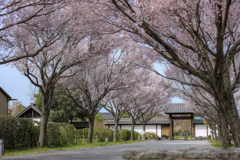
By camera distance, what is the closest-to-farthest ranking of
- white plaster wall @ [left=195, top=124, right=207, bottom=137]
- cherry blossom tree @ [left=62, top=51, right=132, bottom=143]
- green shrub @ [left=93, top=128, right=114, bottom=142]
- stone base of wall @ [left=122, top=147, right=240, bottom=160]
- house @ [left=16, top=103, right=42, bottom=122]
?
stone base of wall @ [left=122, top=147, right=240, bottom=160] < cherry blossom tree @ [left=62, top=51, right=132, bottom=143] < green shrub @ [left=93, top=128, right=114, bottom=142] < house @ [left=16, top=103, right=42, bottom=122] < white plaster wall @ [left=195, top=124, right=207, bottom=137]

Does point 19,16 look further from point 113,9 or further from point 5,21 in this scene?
point 113,9

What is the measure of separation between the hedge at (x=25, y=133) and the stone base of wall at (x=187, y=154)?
10.9 meters

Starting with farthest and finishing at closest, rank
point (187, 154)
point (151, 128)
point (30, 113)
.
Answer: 1. point (151, 128)
2. point (30, 113)
3. point (187, 154)

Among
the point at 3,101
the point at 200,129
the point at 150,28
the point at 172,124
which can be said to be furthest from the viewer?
the point at 200,129

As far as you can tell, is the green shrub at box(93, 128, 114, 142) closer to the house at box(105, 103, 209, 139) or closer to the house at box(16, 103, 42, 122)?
the house at box(16, 103, 42, 122)

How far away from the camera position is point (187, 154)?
17.5 feet

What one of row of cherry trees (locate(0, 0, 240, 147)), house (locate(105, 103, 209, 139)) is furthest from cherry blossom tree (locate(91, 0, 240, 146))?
house (locate(105, 103, 209, 139))

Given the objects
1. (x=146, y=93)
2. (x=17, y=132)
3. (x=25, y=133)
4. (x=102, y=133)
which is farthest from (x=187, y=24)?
(x=146, y=93)

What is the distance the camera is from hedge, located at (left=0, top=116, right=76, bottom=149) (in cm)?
1451

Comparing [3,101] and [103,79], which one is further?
[3,101]

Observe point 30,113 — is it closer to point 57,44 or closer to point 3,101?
point 3,101

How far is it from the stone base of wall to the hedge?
35.7ft

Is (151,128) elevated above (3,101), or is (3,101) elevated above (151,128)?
(3,101)

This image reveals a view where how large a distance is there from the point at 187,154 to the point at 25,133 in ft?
43.5
